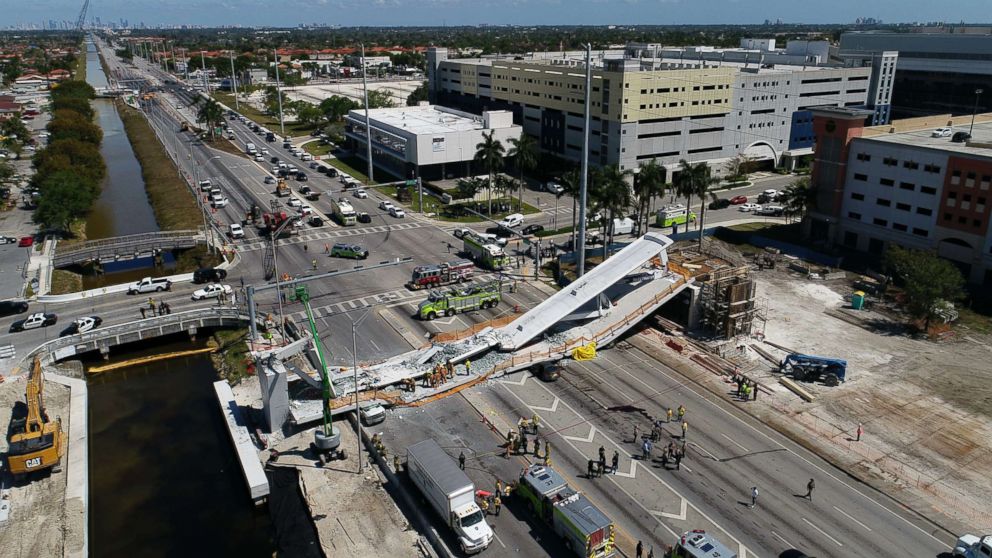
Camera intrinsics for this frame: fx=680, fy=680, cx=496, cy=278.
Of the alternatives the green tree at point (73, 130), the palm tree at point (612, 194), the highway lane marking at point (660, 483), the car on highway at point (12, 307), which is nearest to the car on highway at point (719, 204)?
the palm tree at point (612, 194)

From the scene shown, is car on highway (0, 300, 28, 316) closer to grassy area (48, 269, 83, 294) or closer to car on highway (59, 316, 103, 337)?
grassy area (48, 269, 83, 294)

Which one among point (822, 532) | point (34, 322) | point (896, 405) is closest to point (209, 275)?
point (34, 322)

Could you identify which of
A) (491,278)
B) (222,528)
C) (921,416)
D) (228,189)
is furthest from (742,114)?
(222,528)

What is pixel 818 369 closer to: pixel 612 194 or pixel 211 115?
pixel 612 194

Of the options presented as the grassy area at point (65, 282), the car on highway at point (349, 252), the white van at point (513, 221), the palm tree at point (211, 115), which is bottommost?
the grassy area at point (65, 282)

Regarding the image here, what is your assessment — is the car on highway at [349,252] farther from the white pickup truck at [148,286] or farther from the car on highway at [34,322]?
the car on highway at [34,322]
